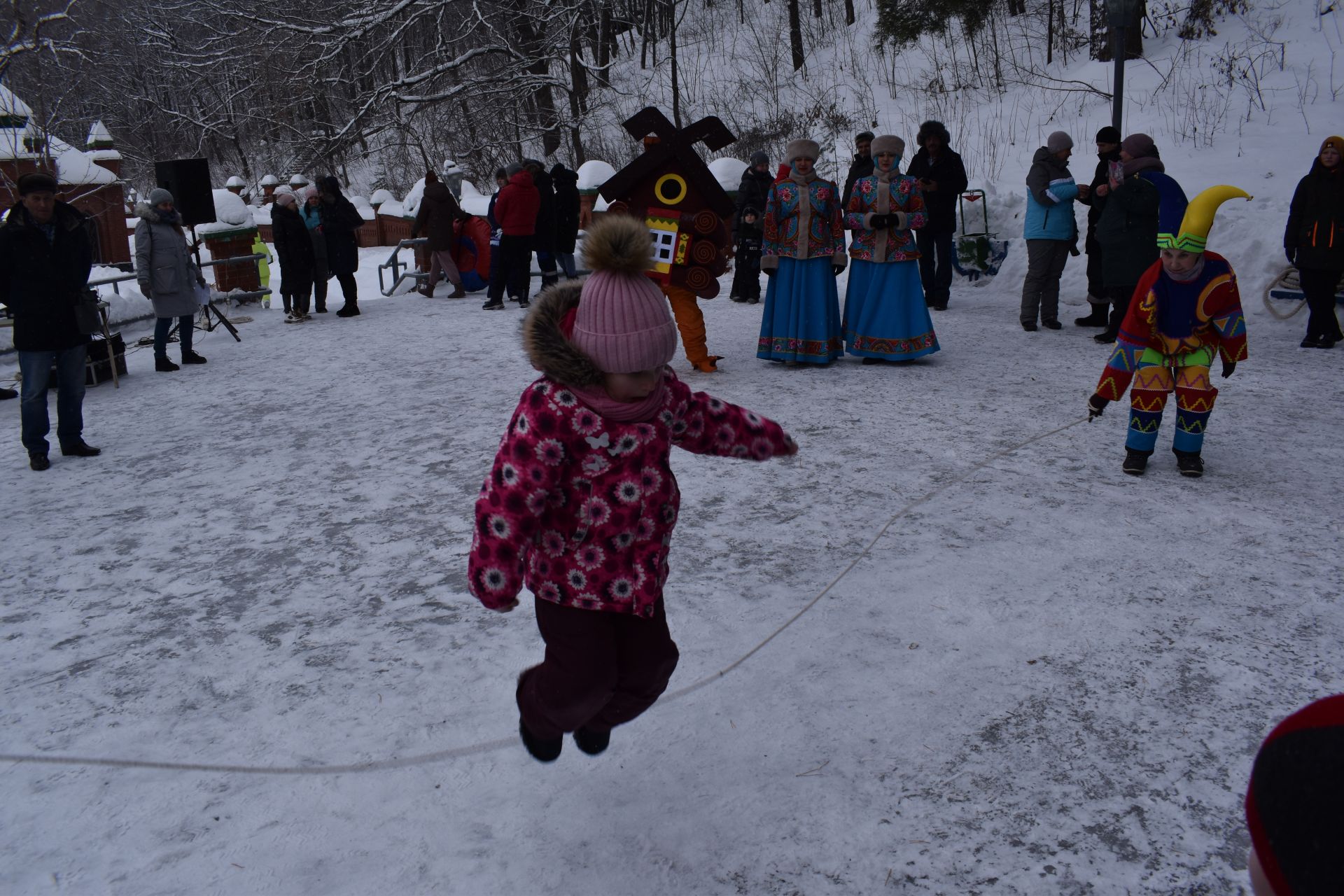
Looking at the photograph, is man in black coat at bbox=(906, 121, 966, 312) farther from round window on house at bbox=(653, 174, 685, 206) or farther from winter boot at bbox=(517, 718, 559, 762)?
winter boot at bbox=(517, 718, 559, 762)

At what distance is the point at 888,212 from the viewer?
756cm

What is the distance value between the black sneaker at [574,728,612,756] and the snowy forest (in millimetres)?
13347

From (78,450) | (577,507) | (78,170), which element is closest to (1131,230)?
(577,507)

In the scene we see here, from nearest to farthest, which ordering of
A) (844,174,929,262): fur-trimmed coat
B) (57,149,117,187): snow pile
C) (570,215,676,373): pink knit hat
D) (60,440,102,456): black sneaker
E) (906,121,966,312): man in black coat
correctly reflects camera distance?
(570,215,676,373): pink knit hat
(60,440,102,456): black sneaker
(844,174,929,262): fur-trimmed coat
(906,121,966,312): man in black coat
(57,149,117,187): snow pile

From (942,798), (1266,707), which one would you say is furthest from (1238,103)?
(942,798)

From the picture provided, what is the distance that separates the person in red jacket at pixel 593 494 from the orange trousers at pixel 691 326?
16.4ft

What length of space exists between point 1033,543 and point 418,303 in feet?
36.2

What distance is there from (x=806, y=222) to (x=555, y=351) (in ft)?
18.1

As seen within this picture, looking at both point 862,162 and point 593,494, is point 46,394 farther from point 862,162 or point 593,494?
point 862,162

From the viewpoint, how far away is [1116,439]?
5727 mm

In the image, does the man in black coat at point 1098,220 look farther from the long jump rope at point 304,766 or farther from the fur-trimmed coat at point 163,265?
the fur-trimmed coat at point 163,265

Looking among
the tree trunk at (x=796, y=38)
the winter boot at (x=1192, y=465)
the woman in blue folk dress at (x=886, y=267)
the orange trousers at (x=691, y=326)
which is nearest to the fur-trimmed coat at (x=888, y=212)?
the woman in blue folk dress at (x=886, y=267)

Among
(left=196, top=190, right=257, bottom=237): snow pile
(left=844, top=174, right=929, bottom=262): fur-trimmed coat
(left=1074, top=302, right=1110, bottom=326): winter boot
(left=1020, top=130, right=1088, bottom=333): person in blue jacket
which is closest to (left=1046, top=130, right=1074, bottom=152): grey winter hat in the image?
(left=1020, top=130, right=1088, bottom=333): person in blue jacket

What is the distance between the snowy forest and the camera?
16.8 m
